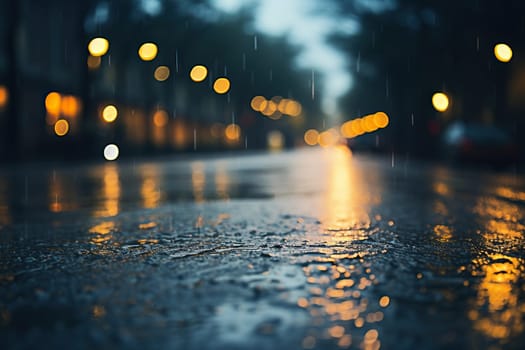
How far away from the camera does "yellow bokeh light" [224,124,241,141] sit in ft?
250

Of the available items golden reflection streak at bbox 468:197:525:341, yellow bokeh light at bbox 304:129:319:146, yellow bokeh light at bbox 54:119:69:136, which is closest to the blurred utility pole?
yellow bokeh light at bbox 54:119:69:136

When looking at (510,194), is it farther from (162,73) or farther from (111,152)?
Result: (162,73)

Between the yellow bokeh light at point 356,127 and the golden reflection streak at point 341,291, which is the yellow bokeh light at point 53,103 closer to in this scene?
the golden reflection streak at point 341,291

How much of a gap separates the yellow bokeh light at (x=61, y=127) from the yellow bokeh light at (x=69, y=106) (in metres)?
0.47

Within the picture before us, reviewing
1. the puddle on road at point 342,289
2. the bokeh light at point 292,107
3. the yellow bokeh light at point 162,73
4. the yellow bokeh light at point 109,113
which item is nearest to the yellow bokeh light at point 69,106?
the yellow bokeh light at point 109,113

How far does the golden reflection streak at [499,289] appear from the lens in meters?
2.72

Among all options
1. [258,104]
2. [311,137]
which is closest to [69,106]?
[258,104]

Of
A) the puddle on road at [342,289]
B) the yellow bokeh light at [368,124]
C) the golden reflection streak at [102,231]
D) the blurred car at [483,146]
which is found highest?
the yellow bokeh light at [368,124]

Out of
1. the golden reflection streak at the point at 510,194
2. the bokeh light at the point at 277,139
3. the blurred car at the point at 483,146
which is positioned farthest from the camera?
the bokeh light at the point at 277,139

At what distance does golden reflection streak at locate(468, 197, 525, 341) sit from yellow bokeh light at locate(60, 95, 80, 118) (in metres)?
31.4

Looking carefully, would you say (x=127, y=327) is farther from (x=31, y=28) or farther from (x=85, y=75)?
(x=31, y=28)

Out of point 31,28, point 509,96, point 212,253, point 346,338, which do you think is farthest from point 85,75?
point 346,338

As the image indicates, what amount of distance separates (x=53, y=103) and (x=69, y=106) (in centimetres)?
181

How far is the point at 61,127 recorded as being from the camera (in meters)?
34.3
